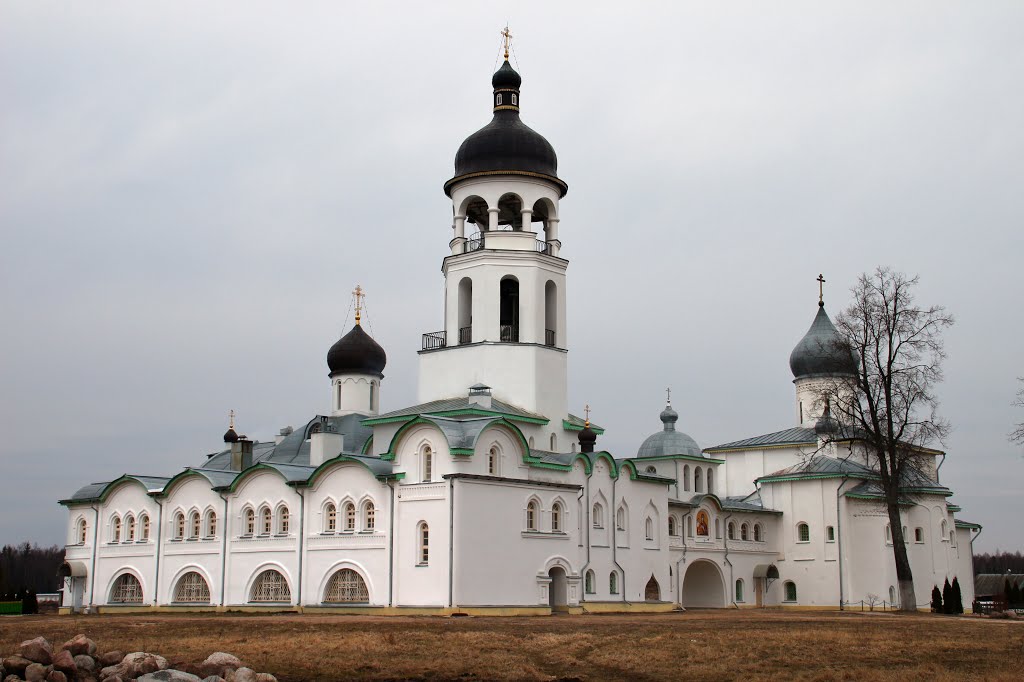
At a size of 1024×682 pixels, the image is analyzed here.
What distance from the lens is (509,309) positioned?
38750 millimetres

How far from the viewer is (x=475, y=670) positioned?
58.9 ft

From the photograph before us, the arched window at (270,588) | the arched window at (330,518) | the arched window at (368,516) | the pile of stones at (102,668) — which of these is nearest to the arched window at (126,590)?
the arched window at (270,588)

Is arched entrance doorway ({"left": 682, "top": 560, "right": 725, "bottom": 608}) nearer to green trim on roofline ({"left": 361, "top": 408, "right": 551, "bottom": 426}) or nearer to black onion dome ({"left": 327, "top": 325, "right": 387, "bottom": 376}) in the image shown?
green trim on roofline ({"left": 361, "top": 408, "right": 551, "bottom": 426})

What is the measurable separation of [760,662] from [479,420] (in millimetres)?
14938

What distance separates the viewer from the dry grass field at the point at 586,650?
1773cm

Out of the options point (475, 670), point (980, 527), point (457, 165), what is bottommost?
point (475, 670)

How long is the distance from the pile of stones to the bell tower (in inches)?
831

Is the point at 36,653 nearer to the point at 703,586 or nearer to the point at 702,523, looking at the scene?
the point at 702,523

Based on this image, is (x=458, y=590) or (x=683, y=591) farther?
(x=683, y=591)

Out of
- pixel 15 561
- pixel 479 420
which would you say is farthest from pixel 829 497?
pixel 15 561

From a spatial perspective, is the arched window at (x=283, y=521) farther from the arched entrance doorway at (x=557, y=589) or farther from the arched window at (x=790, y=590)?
the arched window at (x=790, y=590)

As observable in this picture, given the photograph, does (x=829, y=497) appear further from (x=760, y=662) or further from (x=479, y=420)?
(x=760, y=662)

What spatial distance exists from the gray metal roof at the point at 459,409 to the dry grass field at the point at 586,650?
1132 cm

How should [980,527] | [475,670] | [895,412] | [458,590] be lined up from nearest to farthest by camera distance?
[475,670] → [458,590] → [895,412] → [980,527]
